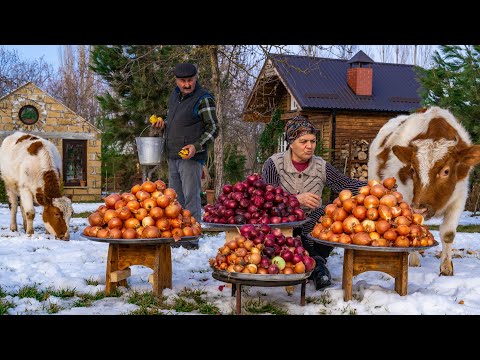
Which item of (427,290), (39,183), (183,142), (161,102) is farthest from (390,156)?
(161,102)

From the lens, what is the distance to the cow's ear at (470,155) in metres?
5.49

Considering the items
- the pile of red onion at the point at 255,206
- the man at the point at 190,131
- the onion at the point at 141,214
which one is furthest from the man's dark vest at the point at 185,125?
the onion at the point at 141,214

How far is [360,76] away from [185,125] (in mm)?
14404

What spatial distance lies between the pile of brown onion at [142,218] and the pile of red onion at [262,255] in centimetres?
53

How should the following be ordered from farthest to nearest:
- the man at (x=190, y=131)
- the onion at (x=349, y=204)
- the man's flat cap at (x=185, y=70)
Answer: the man at (x=190, y=131) → the man's flat cap at (x=185, y=70) → the onion at (x=349, y=204)

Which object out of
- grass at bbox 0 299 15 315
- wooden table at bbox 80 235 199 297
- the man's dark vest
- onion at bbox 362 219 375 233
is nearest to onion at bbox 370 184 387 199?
onion at bbox 362 219 375 233

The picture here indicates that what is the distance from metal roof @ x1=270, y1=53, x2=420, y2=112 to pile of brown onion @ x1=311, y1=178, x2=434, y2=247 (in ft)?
47.0

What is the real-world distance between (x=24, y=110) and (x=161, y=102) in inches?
206

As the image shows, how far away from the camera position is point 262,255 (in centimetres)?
427

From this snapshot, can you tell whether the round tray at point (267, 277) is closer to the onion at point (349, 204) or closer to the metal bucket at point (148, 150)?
the onion at point (349, 204)

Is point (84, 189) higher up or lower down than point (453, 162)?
lower down

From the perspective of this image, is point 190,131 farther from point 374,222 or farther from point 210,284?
point 374,222

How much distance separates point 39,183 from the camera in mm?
9289
